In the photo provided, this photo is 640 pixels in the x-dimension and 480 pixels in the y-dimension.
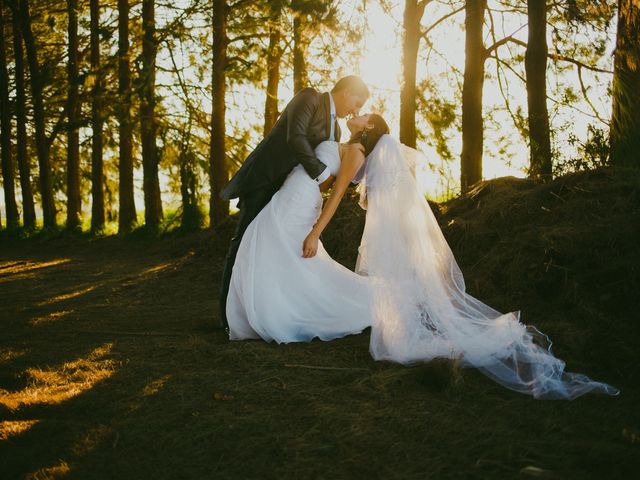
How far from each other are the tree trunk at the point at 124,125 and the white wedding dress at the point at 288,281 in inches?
318

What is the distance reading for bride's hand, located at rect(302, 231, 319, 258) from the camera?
4062 mm

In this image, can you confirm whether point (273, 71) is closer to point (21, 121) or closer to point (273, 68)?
point (273, 68)

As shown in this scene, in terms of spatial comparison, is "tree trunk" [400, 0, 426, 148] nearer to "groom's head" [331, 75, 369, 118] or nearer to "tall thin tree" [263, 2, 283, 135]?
"tall thin tree" [263, 2, 283, 135]

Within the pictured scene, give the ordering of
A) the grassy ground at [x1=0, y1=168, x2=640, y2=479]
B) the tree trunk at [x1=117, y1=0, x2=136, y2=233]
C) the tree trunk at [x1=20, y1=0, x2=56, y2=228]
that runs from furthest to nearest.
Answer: the tree trunk at [x1=20, y1=0, x2=56, y2=228], the tree trunk at [x1=117, y1=0, x2=136, y2=233], the grassy ground at [x1=0, y1=168, x2=640, y2=479]

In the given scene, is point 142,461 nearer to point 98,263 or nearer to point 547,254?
point 547,254

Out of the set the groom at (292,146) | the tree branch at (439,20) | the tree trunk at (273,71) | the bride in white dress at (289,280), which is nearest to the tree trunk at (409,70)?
the tree branch at (439,20)

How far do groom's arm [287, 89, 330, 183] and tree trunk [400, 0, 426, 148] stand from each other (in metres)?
5.45

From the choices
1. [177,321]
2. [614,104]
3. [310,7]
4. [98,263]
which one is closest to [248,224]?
[177,321]

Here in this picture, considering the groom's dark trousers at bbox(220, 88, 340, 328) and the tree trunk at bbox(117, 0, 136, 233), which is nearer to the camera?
the groom's dark trousers at bbox(220, 88, 340, 328)

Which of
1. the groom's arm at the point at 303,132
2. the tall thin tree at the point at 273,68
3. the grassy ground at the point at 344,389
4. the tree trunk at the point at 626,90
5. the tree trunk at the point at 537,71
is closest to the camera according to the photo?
the grassy ground at the point at 344,389

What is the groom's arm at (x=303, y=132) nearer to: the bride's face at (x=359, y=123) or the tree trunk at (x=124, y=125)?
the bride's face at (x=359, y=123)

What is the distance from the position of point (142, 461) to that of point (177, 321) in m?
2.89

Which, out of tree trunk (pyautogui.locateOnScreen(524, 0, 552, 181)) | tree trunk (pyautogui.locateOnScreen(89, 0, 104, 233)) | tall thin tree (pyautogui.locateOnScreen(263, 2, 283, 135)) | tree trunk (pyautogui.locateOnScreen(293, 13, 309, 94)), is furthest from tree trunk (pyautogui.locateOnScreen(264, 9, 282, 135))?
tree trunk (pyautogui.locateOnScreen(524, 0, 552, 181))

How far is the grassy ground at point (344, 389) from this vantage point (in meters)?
2.18
